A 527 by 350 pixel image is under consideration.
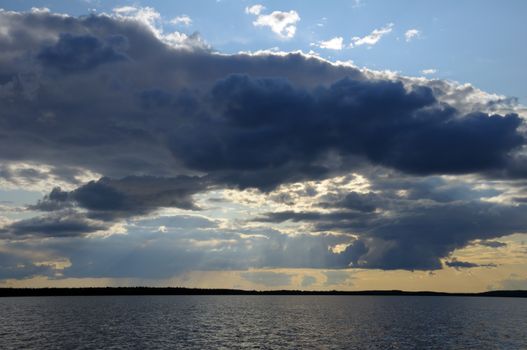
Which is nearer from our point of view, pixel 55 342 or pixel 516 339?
pixel 55 342

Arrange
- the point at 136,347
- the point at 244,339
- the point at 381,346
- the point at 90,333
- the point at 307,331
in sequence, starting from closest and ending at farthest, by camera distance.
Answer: the point at 136,347
the point at 381,346
the point at 244,339
the point at 90,333
the point at 307,331

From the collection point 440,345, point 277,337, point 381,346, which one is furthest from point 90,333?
point 440,345

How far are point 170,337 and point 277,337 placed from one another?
21384 mm

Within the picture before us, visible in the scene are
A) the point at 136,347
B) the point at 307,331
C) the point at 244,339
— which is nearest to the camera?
the point at 136,347

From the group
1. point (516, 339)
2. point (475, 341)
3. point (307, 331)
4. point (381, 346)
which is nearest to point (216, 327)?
point (307, 331)

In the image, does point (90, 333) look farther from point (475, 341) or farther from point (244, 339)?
point (475, 341)

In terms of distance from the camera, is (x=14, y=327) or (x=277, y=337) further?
(x=14, y=327)

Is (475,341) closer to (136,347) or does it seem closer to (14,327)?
(136,347)

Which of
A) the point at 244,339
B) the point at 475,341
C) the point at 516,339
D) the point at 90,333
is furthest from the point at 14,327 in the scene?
the point at 516,339

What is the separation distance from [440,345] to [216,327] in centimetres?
5556

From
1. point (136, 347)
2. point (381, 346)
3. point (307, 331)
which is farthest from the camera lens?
point (307, 331)

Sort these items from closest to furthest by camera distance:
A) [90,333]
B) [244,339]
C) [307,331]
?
[244,339], [90,333], [307,331]

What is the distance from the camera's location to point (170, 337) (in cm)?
10681

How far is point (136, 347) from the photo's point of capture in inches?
3541
